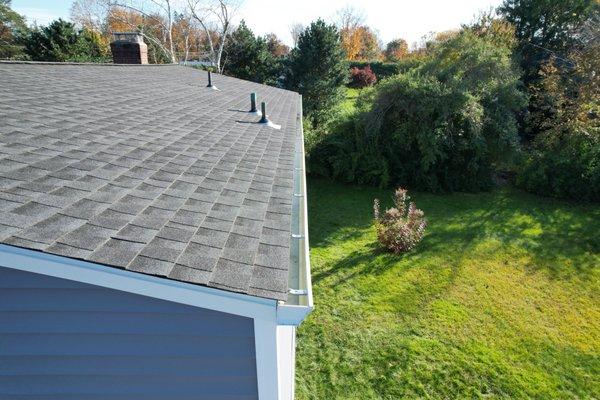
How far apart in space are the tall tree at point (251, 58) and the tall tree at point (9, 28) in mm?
19580

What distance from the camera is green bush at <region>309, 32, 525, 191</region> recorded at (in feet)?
38.5

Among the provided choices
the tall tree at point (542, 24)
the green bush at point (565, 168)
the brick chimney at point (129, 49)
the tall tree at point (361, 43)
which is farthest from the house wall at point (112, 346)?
the tall tree at point (361, 43)

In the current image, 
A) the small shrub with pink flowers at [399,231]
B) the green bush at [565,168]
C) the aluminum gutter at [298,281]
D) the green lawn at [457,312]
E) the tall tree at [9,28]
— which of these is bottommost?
the green lawn at [457,312]

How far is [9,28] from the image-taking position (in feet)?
105

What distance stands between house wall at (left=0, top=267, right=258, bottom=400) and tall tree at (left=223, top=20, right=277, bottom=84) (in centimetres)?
2311

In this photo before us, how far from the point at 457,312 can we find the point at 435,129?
276 inches

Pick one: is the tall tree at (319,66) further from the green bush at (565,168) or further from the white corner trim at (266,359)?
the white corner trim at (266,359)

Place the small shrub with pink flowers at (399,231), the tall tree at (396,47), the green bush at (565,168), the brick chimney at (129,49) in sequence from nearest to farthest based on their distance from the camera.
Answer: the small shrub with pink flowers at (399,231) → the green bush at (565,168) → the brick chimney at (129,49) → the tall tree at (396,47)

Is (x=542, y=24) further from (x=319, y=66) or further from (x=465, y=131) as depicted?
(x=465, y=131)

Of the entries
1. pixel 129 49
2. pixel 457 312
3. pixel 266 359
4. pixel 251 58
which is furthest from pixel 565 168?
pixel 251 58

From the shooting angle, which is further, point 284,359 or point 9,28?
point 9,28

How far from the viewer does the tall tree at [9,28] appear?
97.1 ft

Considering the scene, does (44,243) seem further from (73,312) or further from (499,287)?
(499,287)

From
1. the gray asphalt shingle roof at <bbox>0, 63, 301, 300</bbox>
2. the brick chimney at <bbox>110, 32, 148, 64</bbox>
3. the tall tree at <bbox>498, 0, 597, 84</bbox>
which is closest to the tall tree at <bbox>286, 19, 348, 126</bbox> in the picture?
the brick chimney at <bbox>110, 32, 148, 64</bbox>
